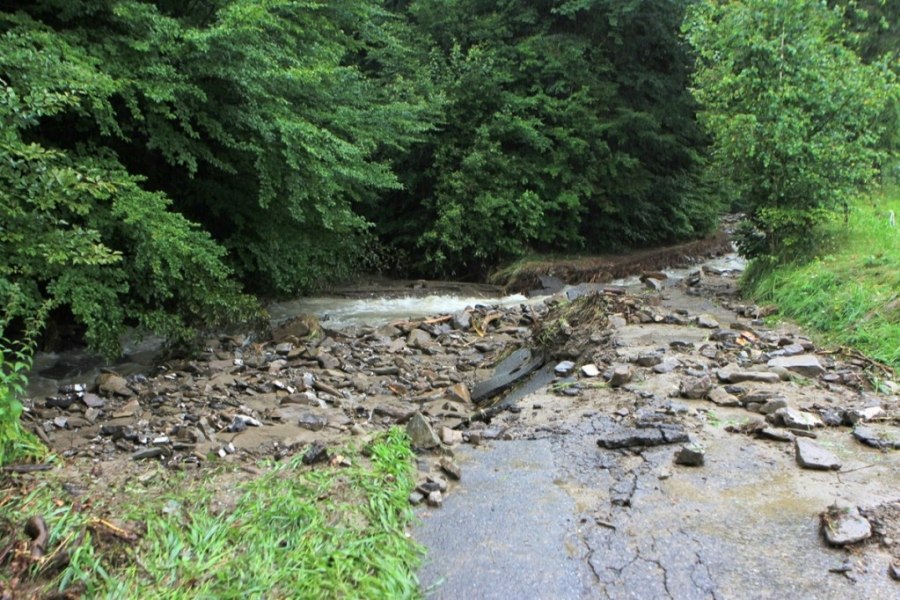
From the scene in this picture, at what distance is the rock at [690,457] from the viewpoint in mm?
3906

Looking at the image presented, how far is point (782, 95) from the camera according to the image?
902cm

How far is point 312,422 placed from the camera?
5.35 meters

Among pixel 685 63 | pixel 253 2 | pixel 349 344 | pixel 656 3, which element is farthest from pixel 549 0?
pixel 349 344

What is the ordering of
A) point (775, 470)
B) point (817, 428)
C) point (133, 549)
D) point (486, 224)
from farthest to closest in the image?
point (486, 224) → point (817, 428) → point (775, 470) → point (133, 549)

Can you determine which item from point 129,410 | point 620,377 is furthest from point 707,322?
point 129,410

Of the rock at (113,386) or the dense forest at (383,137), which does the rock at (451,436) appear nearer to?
the dense forest at (383,137)

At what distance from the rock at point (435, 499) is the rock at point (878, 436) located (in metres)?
2.64

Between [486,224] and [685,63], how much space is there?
6.46m

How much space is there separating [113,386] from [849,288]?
7.74 m

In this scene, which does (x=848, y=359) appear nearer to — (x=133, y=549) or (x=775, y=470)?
(x=775, y=470)

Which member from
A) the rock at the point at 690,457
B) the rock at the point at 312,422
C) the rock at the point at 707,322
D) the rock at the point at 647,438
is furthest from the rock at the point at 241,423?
the rock at the point at 707,322

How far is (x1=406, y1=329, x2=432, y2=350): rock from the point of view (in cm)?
864

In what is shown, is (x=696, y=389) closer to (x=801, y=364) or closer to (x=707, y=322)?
(x=801, y=364)

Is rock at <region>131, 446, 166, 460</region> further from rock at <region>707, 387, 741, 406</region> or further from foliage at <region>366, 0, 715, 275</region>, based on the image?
foliage at <region>366, 0, 715, 275</region>
